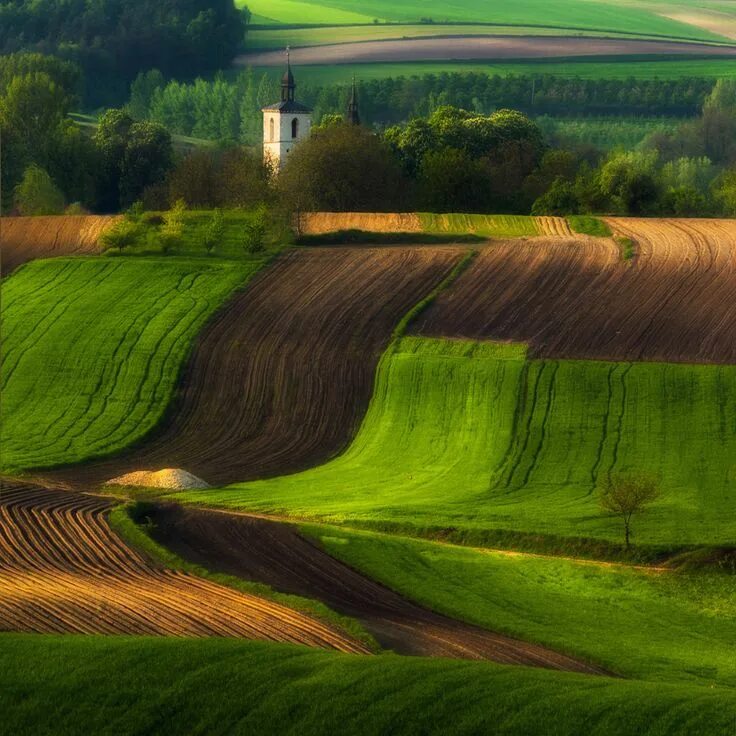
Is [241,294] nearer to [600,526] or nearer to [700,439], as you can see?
[700,439]

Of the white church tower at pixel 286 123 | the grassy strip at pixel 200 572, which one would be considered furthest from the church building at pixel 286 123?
→ the grassy strip at pixel 200 572

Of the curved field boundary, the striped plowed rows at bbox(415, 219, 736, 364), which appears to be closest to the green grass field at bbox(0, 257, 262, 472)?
the curved field boundary

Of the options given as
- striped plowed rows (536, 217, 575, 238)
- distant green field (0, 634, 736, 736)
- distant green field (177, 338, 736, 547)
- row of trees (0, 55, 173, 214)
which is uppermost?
distant green field (0, 634, 736, 736)

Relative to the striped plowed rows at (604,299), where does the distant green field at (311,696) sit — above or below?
above

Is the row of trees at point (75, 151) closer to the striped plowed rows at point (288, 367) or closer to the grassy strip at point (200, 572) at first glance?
the striped plowed rows at point (288, 367)

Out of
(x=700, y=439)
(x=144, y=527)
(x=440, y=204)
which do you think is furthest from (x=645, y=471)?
(x=440, y=204)

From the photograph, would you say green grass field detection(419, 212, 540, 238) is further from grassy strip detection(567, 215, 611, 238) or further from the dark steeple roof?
the dark steeple roof
